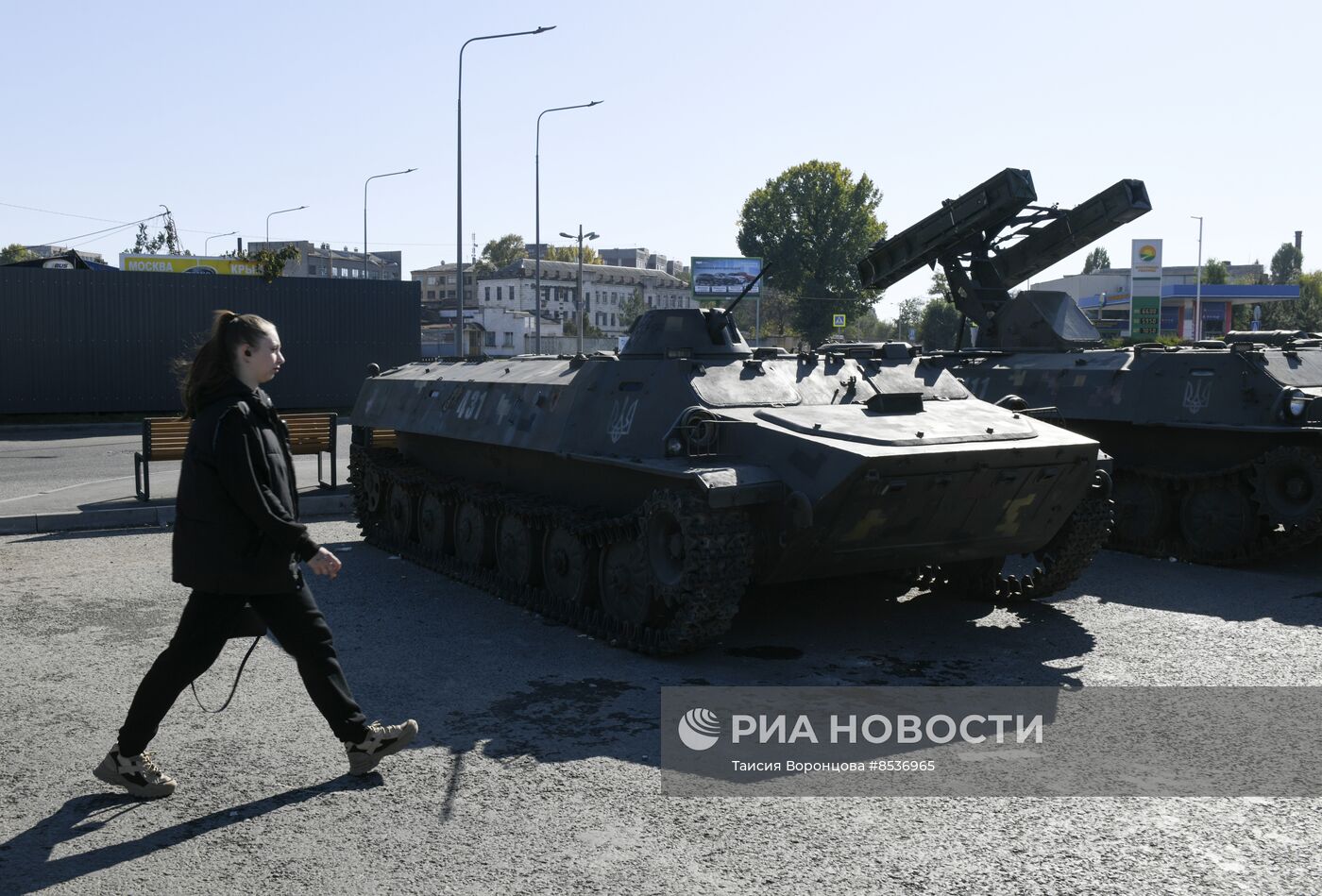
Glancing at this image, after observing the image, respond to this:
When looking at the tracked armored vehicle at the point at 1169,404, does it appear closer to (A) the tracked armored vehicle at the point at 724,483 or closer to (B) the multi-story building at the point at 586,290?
(A) the tracked armored vehicle at the point at 724,483

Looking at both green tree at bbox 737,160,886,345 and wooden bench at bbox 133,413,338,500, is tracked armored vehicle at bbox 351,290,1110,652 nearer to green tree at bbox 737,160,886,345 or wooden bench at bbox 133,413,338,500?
wooden bench at bbox 133,413,338,500

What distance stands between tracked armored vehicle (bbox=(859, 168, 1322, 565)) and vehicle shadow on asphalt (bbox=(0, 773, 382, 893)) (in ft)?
21.2

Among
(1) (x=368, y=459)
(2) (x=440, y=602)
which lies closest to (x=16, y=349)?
(1) (x=368, y=459)

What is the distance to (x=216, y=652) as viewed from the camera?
520 cm

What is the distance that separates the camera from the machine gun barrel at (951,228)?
597 inches

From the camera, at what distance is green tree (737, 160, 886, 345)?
2840 inches

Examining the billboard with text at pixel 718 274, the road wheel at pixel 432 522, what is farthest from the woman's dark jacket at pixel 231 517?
the billboard with text at pixel 718 274

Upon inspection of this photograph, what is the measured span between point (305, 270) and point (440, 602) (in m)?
95.9

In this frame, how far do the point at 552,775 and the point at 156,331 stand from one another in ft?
80.4

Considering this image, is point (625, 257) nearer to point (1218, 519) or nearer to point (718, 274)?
point (718, 274)

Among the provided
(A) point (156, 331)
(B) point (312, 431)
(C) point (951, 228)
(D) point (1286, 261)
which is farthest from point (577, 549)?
(D) point (1286, 261)

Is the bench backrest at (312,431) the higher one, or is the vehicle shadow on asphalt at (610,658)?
the bench backrest at (312,431)

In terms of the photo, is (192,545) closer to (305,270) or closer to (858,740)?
(858,740)

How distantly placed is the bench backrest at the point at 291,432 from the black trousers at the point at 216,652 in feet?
29.6
